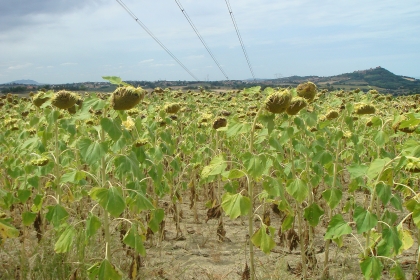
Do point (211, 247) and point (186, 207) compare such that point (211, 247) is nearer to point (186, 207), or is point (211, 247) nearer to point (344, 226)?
point (186, 207)

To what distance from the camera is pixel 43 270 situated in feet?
9.26

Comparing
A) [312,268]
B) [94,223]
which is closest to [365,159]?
[312,268]

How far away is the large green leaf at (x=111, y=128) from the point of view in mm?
1967

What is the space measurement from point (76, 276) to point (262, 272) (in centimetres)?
144

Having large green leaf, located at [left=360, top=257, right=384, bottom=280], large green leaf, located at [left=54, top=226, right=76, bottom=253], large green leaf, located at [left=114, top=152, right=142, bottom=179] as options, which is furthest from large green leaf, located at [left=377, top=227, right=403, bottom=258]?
large green leaf, located at [left=54, top=226, right=76, bottom=253]

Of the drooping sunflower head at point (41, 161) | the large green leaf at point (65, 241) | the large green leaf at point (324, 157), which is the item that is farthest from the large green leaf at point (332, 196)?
the drooping sunflower head at point (41, 161)

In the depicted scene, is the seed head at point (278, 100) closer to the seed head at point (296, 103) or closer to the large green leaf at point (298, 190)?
the seed head at point (296, 103)

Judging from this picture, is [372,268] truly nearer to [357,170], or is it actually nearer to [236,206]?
[357,170]

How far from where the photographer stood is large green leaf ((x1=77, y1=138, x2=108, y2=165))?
198 cm

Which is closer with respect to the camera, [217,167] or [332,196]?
[217,167]

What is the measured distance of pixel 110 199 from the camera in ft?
6.63

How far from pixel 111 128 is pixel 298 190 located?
48.8 inches

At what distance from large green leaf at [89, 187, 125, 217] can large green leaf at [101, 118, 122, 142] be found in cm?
27

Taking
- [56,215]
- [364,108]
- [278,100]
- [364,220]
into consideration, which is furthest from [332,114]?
[56,215]
